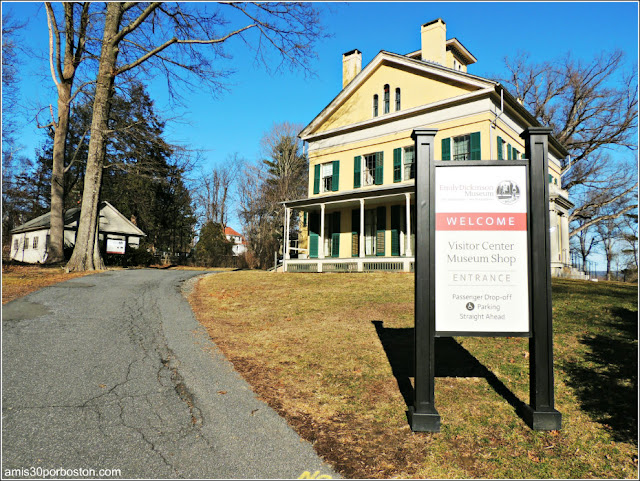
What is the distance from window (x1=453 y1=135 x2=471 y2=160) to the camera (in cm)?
1642

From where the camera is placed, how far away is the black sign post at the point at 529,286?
4.01 metres

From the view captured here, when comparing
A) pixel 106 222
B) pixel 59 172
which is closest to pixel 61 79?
pixel 59 172

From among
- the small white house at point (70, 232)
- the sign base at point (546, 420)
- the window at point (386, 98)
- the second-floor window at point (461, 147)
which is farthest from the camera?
the small white house at point (70, 232)

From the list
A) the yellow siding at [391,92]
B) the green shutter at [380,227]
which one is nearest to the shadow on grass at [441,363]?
the green shutter at [380,227]

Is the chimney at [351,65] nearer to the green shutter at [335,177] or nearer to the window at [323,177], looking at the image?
the window at [323,177]

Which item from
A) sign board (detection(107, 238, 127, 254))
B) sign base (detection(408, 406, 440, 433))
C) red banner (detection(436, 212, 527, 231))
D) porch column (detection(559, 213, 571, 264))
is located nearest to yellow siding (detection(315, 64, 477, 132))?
porch column (detection(559, 213, 571, 264))

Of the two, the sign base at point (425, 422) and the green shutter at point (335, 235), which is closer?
the sign base at point (425, 422)

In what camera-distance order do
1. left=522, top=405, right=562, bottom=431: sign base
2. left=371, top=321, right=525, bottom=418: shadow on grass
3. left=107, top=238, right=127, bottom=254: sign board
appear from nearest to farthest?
left=522, top=405, right=562, bottom=431: sign base, left=371, top=321, right=525, bottom=418: shadow on grass, left=107, top=238, right=127, bottom=254: sign board

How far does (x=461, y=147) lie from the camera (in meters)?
16.7

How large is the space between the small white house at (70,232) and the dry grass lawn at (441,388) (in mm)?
22507

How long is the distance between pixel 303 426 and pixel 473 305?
2.14 m

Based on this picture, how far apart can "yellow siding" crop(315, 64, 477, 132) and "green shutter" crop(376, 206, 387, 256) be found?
15.5 feet

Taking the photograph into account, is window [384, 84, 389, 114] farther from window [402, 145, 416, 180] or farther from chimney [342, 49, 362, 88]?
chimney [342, 49, 362, 88]

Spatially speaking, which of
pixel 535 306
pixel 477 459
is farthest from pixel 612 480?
pixel 535 306
